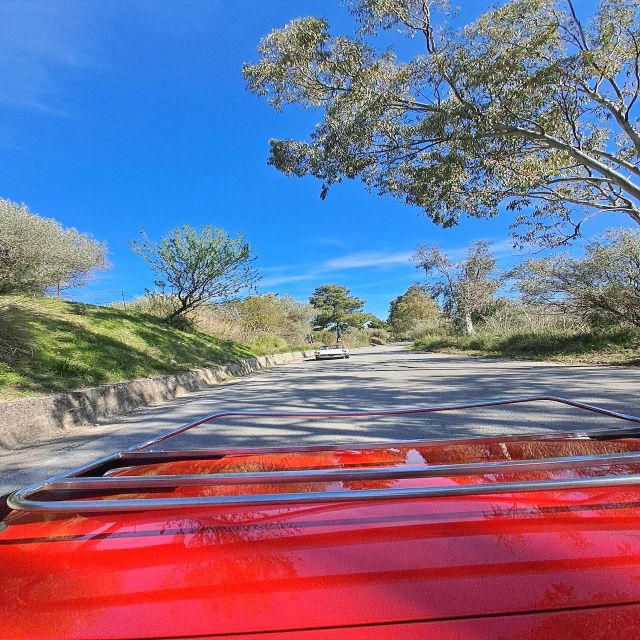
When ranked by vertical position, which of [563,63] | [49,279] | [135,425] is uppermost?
[563,63]

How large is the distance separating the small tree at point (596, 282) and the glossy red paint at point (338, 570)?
18.3 m

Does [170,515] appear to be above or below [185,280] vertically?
below

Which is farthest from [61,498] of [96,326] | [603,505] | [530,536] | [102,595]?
[96,326]

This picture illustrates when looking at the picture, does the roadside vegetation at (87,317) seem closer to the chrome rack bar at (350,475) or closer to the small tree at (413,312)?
the chrome rack bar at (350,475)

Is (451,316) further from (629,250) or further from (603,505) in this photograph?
(603,505)

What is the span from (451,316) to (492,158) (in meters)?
24.4

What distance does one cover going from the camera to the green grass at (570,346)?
51.2ft

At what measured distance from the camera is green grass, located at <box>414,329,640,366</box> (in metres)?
15.6

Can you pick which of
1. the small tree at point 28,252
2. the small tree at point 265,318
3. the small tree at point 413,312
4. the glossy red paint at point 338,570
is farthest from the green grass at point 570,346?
the small tree at point 413,312

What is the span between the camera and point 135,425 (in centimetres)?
761

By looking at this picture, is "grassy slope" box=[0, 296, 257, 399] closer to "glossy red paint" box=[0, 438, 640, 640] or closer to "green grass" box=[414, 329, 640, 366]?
"glossy red paint" box=[0, 438, 640, 640]

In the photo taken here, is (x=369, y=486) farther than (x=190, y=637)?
Yes

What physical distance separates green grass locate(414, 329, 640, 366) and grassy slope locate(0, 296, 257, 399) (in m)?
14.0

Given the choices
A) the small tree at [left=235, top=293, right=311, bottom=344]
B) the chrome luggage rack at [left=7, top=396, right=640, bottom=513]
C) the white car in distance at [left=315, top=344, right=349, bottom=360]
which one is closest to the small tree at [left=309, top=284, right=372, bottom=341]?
the small tree at [left=235, top=293, right=311, bottom=344]
